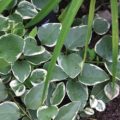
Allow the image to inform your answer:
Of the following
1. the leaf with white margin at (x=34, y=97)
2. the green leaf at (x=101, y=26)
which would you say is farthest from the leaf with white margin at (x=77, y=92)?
the green leaf at (x=101, y=26)

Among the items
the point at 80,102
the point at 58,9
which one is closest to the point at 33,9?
the point at 58,9

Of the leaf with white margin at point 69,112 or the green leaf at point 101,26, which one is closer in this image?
the leaf with white margin at point 69,112

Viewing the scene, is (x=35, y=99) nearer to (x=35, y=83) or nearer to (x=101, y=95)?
(x=35, y=83)

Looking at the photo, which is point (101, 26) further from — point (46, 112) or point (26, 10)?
point (46, 112)

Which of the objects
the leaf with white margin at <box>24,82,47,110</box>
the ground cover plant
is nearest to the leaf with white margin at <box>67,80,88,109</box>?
the ground cover plant

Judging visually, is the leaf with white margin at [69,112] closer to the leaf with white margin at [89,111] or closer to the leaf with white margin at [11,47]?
the leaf with white margin at [89,111]

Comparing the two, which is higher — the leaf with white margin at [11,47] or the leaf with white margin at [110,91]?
the leaf with white margin at [11,47]

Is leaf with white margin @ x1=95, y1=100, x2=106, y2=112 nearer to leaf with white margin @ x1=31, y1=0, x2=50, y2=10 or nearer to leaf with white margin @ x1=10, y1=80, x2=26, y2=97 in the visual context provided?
leaf with white margin @ x1=10, y1=80, x2=26, y2=97
